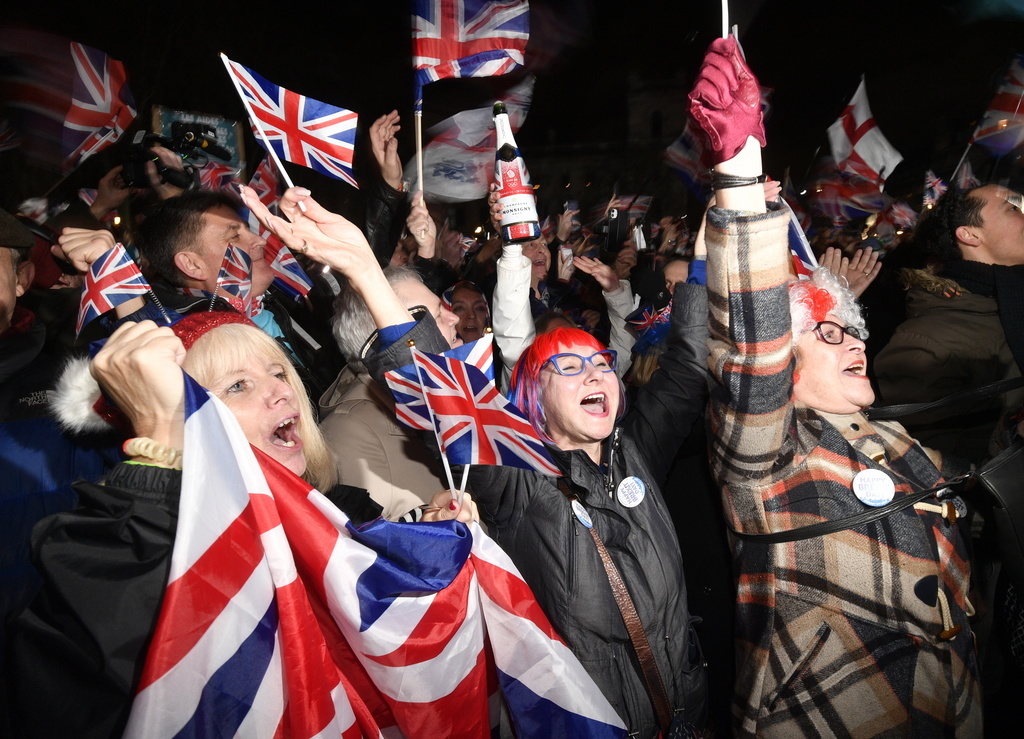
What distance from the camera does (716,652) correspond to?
2.69 m

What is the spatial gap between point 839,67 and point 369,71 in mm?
13101

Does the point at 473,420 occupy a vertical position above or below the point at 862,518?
above

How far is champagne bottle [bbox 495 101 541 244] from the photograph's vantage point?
353cm

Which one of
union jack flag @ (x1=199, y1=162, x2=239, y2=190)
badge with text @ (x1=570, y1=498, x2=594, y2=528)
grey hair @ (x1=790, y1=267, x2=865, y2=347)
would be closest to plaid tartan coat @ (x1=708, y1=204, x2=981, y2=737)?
grey hair @ (x1=790, y1=267, x2=865, y2=347)

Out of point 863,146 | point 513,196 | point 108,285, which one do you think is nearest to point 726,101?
point 513,196

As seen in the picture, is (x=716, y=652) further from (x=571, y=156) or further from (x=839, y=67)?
(x=571, y=156)

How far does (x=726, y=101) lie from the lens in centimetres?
176

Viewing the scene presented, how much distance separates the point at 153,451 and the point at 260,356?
0.53 m

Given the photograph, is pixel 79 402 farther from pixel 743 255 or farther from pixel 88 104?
pixel 88 104

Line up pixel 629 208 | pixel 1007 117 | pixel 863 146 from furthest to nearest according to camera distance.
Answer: pixel 629 208
pixel 863 146
pixel 1007 117

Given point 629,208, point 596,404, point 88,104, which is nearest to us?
point 596,404

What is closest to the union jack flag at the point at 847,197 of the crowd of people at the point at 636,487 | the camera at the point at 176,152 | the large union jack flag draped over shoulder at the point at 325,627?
the crowd of people at the point at 636,487

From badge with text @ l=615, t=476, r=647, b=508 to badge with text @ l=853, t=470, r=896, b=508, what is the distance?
639 mm

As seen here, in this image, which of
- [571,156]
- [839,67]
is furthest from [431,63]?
[571,156]
